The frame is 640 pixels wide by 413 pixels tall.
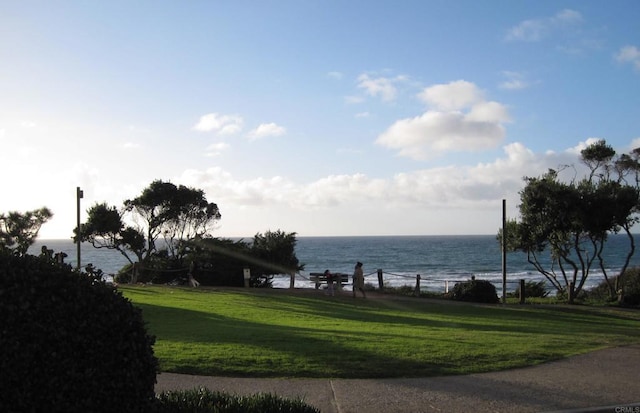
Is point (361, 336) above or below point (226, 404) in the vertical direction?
below

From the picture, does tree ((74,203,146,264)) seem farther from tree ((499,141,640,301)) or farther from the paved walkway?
the paved walkway

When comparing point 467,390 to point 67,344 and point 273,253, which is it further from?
point 273,253

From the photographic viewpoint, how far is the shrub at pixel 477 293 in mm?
24156

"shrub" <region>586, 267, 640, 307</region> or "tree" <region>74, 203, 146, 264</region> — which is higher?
"tree" <region>74, 203, 146, 264</region>

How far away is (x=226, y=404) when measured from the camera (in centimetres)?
594

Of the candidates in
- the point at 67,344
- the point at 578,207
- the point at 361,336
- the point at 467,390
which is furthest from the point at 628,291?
the point at 67,344

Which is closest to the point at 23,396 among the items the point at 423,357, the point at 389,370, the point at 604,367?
the point at 389,370

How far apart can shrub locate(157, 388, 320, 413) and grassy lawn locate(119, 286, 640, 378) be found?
6.45 ft

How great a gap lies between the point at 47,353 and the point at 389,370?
5041mm

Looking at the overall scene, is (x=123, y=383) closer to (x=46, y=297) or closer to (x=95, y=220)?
(x=46, y=297)

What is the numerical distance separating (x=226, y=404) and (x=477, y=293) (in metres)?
19.9

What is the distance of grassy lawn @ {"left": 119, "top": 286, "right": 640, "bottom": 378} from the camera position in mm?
8570

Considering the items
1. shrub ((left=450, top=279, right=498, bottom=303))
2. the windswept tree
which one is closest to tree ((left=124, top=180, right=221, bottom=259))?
the windswept tree

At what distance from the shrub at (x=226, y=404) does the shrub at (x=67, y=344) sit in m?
0.95
